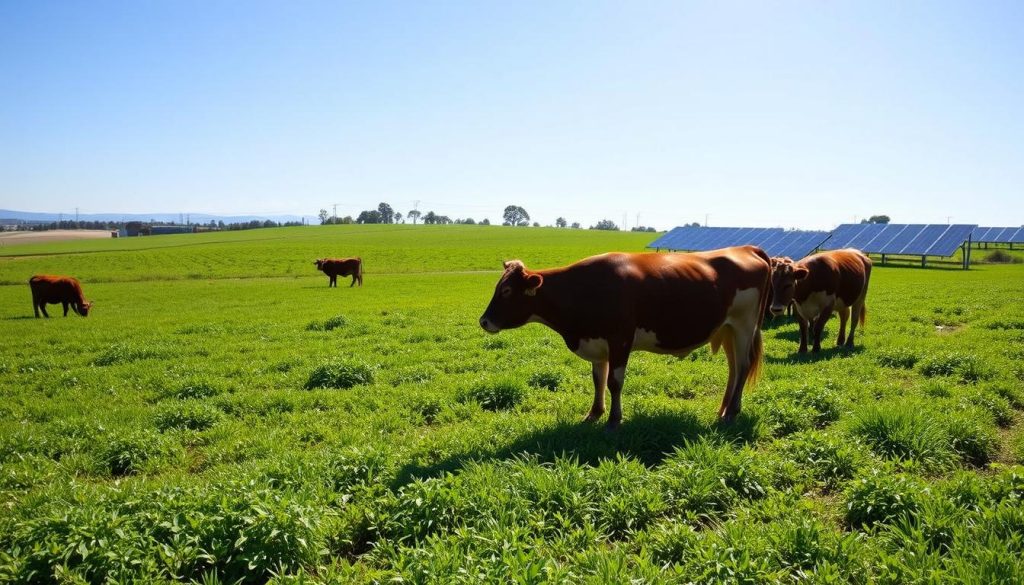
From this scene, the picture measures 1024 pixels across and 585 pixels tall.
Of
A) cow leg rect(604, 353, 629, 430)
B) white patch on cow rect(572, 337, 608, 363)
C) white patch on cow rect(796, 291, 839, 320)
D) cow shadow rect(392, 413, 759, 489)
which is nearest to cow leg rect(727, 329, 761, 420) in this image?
cow shadow rect(392, 413, 759, 489)

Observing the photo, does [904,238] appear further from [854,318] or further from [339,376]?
[339,376]

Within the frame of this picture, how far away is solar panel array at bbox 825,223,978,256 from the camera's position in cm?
4184

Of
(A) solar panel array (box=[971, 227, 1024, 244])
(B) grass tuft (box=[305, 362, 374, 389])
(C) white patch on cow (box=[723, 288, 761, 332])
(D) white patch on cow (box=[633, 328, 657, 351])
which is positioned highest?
(A) solar panel array (box=[971, 227, 1024, 244])

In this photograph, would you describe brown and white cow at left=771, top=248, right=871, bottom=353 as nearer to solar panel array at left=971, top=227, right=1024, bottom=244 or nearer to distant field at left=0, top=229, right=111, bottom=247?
solar panel array at left=971, top=227, right=1024, bottom=244

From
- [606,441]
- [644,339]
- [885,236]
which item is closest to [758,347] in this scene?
[644,339]

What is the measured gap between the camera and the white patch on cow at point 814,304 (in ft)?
36.4

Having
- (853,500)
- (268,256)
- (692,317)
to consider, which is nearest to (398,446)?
(692,317)

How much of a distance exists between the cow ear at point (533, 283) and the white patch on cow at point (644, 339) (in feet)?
4.24

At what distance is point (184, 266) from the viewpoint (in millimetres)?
48188

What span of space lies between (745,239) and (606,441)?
161 feet

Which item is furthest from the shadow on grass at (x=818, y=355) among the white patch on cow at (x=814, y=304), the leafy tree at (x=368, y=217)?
the leafy tree at (x=368, y=217)

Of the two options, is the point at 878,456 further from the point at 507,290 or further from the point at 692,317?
the point at 507,290

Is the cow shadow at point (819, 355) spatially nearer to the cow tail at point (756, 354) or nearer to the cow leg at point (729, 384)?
the cow tail at point (756, 354)

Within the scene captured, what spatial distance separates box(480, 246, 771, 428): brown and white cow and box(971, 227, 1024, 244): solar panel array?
79.0 m
